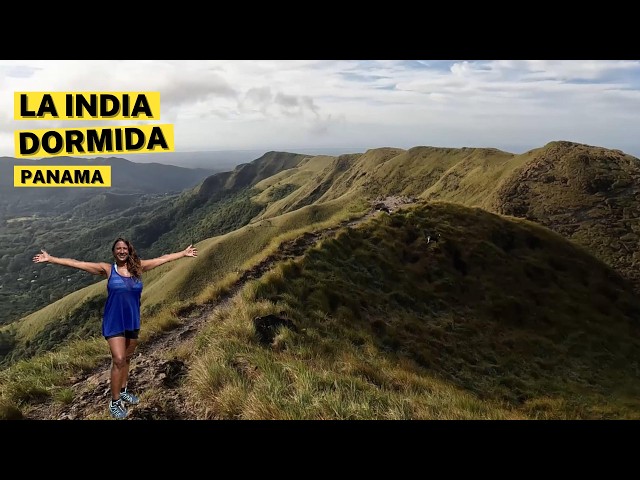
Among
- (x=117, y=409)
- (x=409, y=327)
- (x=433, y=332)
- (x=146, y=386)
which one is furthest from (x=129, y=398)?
(x=433, y=332)

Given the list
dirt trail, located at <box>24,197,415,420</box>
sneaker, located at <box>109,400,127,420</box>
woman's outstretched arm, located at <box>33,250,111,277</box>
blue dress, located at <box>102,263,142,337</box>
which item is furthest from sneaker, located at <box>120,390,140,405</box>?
woman's outstretched arm, located at <box>33,250,111,277</box>

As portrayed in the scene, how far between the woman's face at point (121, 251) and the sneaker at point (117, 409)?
2.42 meters

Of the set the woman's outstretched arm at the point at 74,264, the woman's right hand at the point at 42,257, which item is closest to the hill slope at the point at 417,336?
the woman's outstretched arm at the point at 74,264

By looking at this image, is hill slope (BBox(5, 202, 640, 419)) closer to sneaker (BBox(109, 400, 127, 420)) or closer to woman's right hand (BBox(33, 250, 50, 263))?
sneaker (BBox(109, 400, 127, 420))

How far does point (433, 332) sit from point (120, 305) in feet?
47.0

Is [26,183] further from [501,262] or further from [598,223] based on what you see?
[598,223]

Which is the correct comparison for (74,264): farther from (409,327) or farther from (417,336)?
(409,327)

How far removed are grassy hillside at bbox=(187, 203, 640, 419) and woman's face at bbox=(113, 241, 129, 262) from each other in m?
2.60

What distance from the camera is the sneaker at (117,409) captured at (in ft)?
21.4

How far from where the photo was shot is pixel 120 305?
6.23 metres

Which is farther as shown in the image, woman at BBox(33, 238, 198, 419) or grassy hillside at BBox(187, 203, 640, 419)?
grassy hillside at BBox(187, 203, 640, 419)

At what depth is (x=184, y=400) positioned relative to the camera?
7035 millimetres

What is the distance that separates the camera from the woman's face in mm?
6219

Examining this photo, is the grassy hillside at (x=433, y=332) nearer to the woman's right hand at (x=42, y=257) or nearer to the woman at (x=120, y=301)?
the woman at (x=120, y=301)
